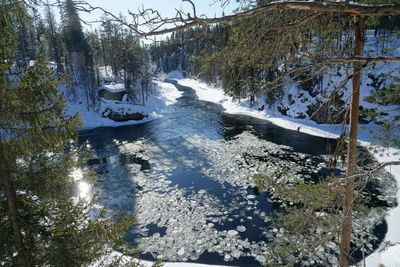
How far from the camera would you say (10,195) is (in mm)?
3695

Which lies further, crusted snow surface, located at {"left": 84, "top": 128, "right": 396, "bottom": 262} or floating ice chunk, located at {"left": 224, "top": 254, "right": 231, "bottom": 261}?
crusted snow surface, located at {"left": 84, "top": 128, "right": 396, "bottom": 262}

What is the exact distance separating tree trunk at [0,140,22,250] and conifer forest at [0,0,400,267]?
0.07 feet

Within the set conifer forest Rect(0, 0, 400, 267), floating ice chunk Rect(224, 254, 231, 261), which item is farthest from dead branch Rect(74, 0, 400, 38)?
floating ice chunk Rect(224, 254, 231, 261)

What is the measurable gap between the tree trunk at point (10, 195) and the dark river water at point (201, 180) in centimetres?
638

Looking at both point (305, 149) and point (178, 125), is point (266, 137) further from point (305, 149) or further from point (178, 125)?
point (178, 125)

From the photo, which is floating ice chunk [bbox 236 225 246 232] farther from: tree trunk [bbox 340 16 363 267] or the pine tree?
the pine tree

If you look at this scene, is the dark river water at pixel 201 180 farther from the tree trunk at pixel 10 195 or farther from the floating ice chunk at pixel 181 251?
the tree trunk at pixel 10 195

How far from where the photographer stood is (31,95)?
3.71 metres

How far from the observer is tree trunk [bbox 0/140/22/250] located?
3.62 m

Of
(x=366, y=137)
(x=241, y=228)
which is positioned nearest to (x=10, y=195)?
(x=241, y=228)

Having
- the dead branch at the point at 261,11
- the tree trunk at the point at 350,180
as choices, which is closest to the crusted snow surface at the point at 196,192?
the tree trunk at the point at 350,180

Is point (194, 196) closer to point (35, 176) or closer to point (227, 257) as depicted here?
point (227, 257)

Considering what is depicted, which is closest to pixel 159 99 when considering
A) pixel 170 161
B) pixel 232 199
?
pixel 170 161

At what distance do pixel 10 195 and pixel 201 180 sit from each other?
11.8m
